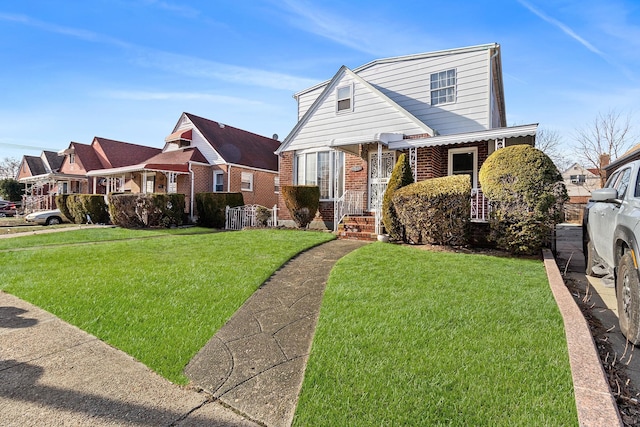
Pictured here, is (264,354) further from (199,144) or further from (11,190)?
(11,190)

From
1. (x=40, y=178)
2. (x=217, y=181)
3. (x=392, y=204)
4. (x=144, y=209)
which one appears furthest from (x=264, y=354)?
(x=40, y=178)

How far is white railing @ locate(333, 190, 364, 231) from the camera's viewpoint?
39.5 ft

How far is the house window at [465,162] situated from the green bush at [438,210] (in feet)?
13.7

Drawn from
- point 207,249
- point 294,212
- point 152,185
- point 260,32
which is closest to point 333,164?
point 294,212

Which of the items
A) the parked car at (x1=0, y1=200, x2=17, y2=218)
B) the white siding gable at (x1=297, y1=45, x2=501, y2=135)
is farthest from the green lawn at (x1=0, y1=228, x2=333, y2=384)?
the parked car at (x1=0, y1=200, x2=17, y2=218)

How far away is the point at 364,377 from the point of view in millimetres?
2588

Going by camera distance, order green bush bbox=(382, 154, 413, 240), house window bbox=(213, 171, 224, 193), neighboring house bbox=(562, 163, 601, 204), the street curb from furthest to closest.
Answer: neighboring house bbox=(562, 163, 601, 204), house window bbox=(213, 171, 224, 193), green bush bbox=(382, 154, 413, 240), the street curb

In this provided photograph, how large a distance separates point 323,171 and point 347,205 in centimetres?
253

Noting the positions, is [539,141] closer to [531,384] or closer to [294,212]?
[294,212]

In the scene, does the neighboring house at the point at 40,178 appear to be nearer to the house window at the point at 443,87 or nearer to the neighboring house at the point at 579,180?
the house window at the point at 443,87

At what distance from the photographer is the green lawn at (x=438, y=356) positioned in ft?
7.22

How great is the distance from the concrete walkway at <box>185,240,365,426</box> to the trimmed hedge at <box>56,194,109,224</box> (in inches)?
701

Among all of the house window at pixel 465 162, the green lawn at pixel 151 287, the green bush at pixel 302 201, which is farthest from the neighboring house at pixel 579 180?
the green lawn at pixel 151 287

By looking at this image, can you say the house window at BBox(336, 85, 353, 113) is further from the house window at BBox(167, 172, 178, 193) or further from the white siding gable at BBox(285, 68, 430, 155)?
the house window at BBox(167, 172, 178, 193)
